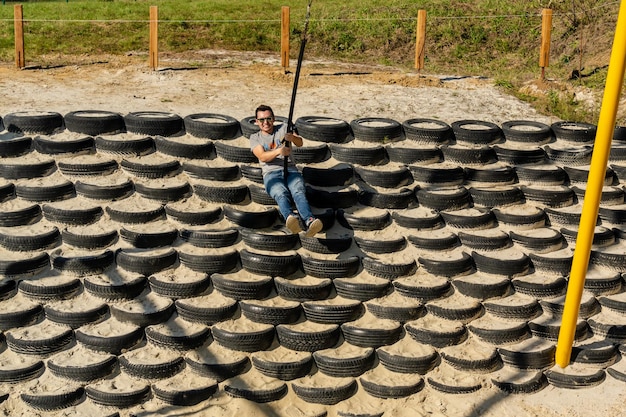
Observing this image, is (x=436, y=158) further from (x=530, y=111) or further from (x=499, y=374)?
(x=530, y=111)

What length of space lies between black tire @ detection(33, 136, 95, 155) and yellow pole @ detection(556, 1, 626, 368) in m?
5.56

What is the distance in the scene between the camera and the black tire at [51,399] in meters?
7.38

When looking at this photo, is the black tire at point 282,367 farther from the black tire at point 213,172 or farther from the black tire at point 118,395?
the black tire at point 213,172

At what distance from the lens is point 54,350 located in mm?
7816

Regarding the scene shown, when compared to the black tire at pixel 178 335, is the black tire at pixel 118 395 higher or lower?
lower

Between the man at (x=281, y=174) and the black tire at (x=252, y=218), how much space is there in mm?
229

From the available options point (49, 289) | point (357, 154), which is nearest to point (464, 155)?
point (357, 154)

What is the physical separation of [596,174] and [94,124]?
570 cm

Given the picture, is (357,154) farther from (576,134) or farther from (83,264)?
(83,264)

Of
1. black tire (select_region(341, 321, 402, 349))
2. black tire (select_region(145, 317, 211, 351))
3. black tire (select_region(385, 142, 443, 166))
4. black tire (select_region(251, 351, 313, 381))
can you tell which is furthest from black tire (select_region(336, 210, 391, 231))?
black tire (select_region(145, 317, 211, 351))

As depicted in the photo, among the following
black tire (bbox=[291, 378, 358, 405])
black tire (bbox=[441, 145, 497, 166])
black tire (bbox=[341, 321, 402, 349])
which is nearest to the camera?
black tire (bbox=[291, 378, 358, 405])

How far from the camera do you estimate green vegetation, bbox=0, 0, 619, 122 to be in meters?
16.9

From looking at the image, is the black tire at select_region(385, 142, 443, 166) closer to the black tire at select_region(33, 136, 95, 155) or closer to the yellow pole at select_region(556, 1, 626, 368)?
the yellow pole at select_region(556, 1, 626, 368)

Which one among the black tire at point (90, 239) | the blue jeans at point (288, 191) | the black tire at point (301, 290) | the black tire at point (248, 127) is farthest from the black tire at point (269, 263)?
the black tire at point (248, 127)
